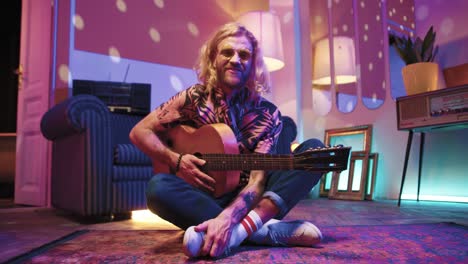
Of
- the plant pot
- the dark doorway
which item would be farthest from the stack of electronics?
the dark doorway

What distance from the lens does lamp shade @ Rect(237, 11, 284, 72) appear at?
3889 millimetres

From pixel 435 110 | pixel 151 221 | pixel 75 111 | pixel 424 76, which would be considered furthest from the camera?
pixel 424 76

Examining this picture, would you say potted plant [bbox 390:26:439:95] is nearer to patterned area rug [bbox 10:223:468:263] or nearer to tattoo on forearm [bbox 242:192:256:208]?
patterned area rug [bbox 10:223:468:263]

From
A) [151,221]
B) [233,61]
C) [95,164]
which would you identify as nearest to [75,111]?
[95,164]

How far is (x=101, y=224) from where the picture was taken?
2.16m

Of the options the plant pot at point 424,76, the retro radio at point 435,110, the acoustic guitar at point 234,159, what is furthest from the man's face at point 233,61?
the plant pot at point 424,76

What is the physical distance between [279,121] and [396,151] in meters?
2.35

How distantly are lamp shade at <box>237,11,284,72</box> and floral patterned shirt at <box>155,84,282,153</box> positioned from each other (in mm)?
2462

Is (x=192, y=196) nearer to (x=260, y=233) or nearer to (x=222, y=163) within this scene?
(x=222, y=163)

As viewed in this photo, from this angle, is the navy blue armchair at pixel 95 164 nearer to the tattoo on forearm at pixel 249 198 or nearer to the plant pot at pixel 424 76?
the tattoo on forearm at pixel 249 198

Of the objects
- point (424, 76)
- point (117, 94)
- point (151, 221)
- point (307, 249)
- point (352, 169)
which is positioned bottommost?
point (151, 221)

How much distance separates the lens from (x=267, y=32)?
12.9ft

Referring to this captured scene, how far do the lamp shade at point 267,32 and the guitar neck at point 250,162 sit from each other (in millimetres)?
2752

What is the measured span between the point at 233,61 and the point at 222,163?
0.43m
